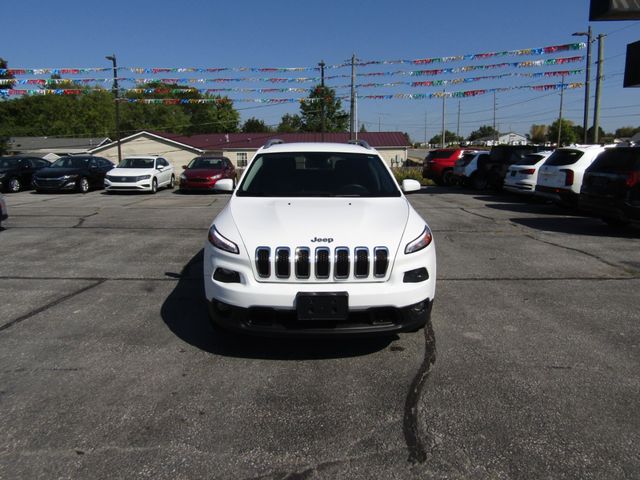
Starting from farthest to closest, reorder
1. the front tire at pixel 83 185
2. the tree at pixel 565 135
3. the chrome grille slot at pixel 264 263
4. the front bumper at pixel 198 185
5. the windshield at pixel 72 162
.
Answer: the tree at pixel 565 135 < the windshield at pixel 72 162 < the front tire at pixel 83 185 < the front bumper at pixel 198 185 < the chrome grille slot at pixel 264 263

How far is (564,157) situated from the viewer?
1241 cm

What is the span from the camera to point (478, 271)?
6.61 metres

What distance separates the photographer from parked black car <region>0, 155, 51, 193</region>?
1995cm

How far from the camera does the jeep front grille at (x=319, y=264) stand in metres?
3.46

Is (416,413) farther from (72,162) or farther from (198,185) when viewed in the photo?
(72,162)

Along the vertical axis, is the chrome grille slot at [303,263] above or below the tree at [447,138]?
below

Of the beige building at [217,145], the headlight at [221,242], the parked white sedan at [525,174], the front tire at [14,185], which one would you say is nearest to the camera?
the headlight at [221,242]

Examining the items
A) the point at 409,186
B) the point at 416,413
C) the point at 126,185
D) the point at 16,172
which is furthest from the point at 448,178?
the point at 416,413

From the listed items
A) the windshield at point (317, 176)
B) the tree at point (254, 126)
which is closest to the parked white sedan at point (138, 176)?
the windshield at point (317, 176)

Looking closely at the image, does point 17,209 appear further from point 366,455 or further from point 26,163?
point 366,455

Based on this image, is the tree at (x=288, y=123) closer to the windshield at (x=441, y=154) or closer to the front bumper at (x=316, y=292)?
the windshield at (x=441, y=154)

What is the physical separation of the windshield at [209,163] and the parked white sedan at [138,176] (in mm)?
1379

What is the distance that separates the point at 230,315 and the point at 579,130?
338 ft

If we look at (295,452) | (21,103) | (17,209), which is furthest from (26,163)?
(21,103)
